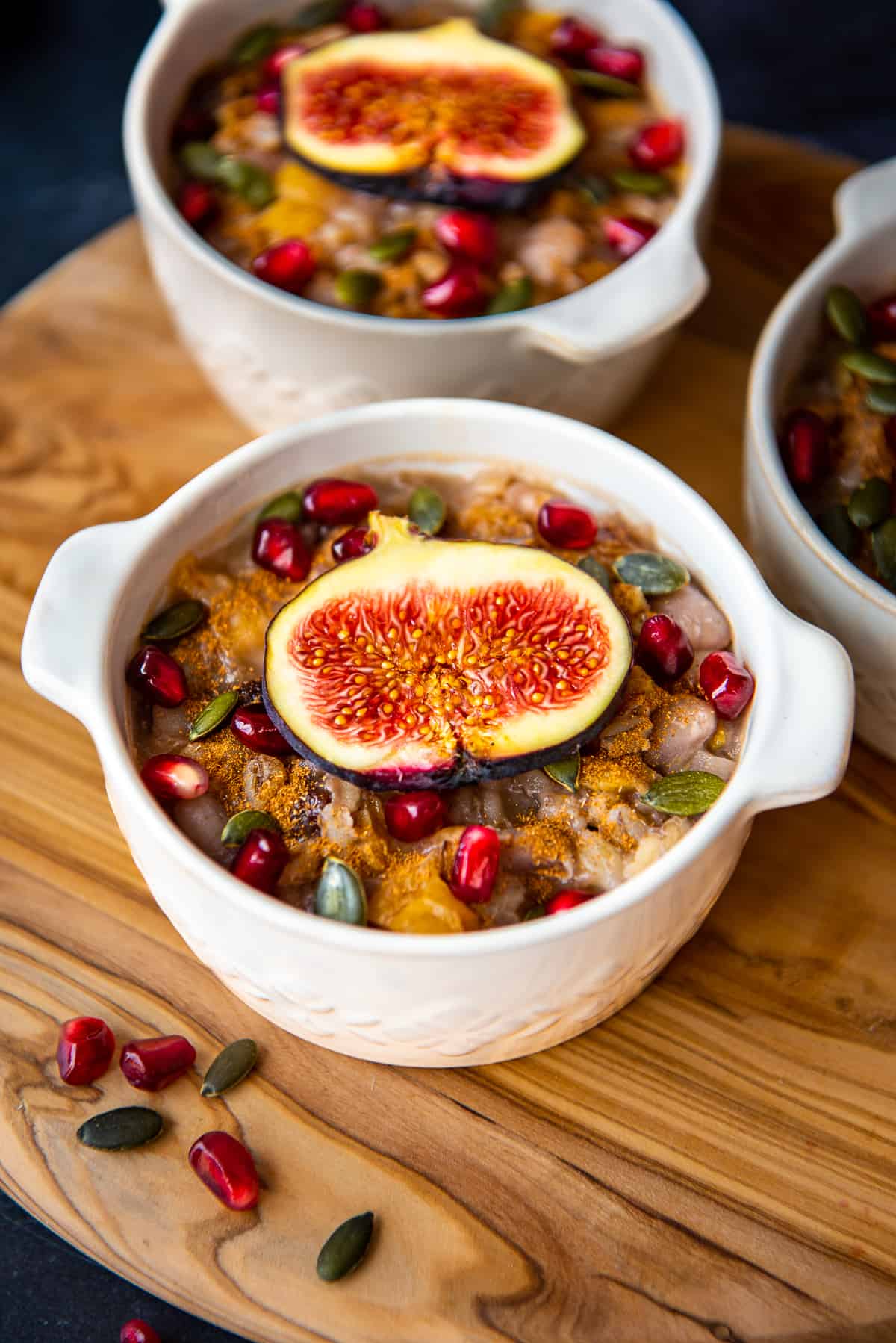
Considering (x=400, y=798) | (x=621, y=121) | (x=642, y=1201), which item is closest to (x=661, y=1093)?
(x=642, y=1201)

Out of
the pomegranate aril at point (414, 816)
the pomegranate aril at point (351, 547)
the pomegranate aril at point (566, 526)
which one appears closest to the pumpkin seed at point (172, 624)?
the pomegranate aril at point (351, 547)

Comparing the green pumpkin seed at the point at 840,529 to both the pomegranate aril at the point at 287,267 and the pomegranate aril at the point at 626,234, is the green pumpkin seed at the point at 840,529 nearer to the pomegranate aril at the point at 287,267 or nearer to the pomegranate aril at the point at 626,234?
the pomegranate aril at the point at 626,234

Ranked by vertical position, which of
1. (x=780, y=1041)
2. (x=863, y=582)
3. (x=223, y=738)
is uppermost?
(x=223, y=738)

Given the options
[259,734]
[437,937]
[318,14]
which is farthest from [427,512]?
[318,14]

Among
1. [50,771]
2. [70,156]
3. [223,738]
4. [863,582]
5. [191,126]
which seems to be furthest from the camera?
[70,156]

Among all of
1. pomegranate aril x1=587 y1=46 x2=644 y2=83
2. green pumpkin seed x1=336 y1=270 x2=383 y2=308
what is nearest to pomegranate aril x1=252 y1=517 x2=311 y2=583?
green pumpkin seed x1=336 y1=270 x2=383 y2=308

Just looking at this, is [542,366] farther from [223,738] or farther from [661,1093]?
[661,1093]

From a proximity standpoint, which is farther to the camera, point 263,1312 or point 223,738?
point 223,738

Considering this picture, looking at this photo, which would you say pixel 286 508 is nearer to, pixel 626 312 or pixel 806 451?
pixel 626 312
